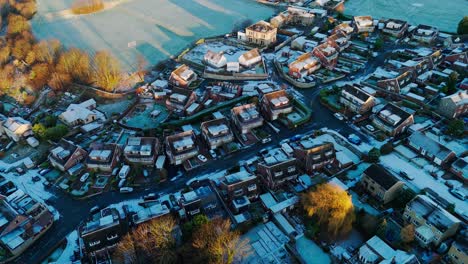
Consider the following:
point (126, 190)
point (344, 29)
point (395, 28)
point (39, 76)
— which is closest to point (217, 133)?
point (126, 190)

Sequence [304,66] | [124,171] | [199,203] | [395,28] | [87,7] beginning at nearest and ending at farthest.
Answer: [199,203], [124,171], [304,66], [395,28], [87,7]

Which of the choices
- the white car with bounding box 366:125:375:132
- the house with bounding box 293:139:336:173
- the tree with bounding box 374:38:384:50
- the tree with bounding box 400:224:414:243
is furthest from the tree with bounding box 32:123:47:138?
the tree with bounding box 374:38:384:50

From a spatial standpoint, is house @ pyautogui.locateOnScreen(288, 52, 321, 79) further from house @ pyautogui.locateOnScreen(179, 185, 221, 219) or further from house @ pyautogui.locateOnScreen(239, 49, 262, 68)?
house @ pyautogui.locateOnScreen(179, 185, 221, 219)

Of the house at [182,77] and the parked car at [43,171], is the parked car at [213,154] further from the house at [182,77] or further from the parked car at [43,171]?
the parked car at [43,171]

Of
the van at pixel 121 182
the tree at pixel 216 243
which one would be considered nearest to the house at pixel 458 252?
the tree at pixel 216 243

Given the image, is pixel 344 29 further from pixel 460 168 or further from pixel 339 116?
pixel 460 168
